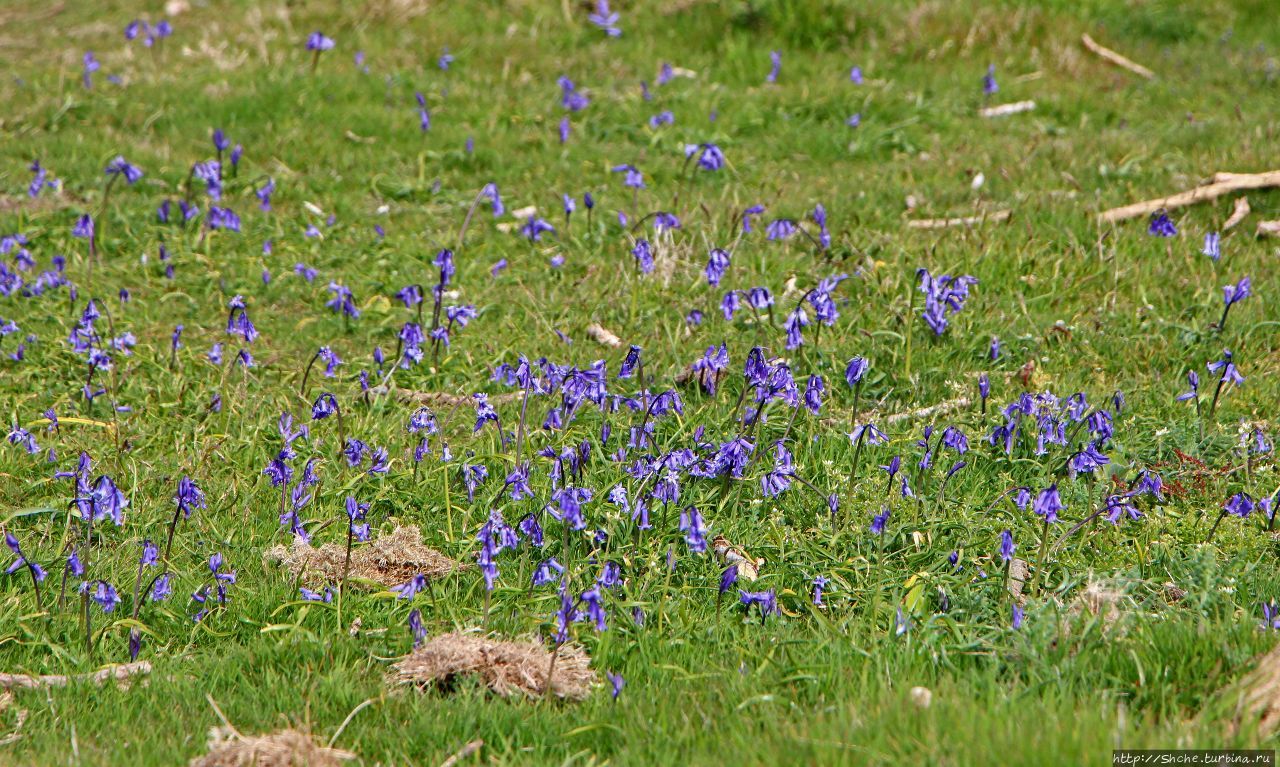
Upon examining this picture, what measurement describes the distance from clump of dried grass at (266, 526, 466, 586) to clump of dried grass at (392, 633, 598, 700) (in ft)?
1.92

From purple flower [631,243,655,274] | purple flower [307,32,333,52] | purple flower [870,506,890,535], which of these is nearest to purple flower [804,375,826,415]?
purple flower [870,506,890,535]

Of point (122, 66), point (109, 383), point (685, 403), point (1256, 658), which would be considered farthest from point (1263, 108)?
point (122, 66)

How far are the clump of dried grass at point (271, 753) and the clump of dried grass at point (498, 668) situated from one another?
1.51 feet

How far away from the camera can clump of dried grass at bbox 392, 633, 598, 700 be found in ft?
12.7

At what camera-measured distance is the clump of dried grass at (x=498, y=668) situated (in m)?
3.88

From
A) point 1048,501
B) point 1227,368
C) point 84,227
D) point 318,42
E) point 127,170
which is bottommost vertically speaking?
point 1227,368

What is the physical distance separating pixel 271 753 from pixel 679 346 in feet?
10.9

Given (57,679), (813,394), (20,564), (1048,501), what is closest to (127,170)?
(20,564)

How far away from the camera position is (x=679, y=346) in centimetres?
627

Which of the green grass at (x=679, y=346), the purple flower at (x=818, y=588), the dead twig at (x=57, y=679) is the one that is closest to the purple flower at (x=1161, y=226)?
the green grass at (x=679, y=346)

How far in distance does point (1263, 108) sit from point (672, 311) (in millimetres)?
5617

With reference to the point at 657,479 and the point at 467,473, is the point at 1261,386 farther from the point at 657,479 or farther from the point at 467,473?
the point at 467,473

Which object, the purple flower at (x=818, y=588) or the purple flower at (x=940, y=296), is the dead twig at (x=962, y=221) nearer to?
the purple flower at (x=940, y=296)

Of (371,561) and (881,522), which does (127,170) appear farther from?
(881,522)
